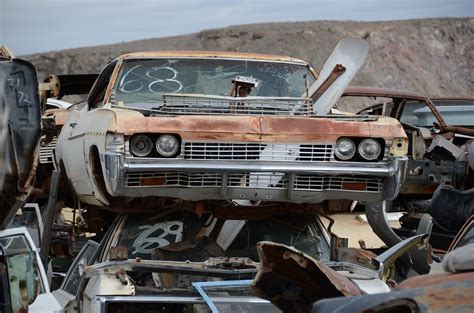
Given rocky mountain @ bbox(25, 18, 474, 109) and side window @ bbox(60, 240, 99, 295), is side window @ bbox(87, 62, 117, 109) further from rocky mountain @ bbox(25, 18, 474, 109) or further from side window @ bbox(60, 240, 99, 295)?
rocky mountain @ bbox(25, 18, 474, 109)

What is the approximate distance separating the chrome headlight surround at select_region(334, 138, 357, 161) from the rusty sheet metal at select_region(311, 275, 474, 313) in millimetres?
3730

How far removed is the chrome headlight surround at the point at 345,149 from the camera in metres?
7.69

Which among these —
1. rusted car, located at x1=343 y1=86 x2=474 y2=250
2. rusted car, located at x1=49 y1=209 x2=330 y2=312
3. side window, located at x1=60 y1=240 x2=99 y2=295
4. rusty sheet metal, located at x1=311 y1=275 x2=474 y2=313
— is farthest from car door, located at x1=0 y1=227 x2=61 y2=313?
rusted car, located at x1=343 y1=86 x2=474 y2=250

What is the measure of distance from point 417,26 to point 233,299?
166 feet

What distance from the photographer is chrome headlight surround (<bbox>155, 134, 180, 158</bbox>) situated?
7.50 metres

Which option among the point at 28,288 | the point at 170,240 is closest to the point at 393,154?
the point at 170,240

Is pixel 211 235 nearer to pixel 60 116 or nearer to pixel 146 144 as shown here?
pixel 146 144

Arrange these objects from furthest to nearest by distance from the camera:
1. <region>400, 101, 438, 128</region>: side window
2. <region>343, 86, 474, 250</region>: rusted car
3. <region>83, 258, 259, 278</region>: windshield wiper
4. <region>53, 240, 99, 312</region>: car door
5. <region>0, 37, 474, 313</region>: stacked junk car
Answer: <region>400, 101, 438, 128</region>: side window
<region>343, 86, 474, 250</region>: rusted car
<region>53, 240, 99, 312</region>: car door
<region>83, 258, 259, 278</region>: windshield wiper
<region>0, 37, 474, 313</region>: stacked junk car

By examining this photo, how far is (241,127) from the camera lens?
7.54 meters

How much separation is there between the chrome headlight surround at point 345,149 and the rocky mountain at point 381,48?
42779 millimetres

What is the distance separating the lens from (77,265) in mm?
A: 7473

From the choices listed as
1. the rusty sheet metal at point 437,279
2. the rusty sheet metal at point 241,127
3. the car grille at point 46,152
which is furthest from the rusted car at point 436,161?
the rusty sheet metal at point 437,279

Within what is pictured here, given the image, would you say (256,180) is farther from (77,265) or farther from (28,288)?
(28,288)

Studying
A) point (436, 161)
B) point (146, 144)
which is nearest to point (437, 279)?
point (146, 144)
